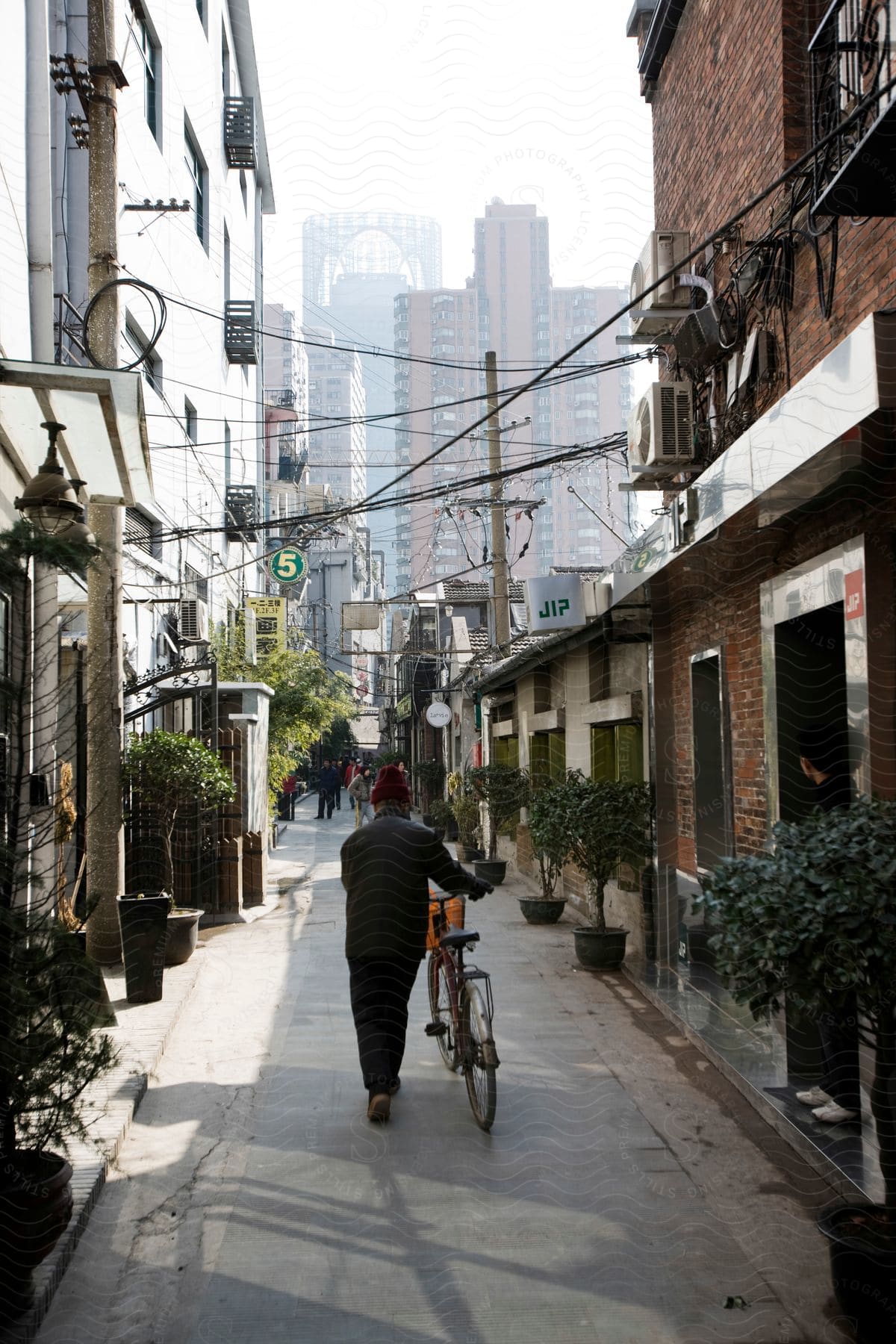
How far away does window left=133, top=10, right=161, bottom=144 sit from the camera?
510 inches

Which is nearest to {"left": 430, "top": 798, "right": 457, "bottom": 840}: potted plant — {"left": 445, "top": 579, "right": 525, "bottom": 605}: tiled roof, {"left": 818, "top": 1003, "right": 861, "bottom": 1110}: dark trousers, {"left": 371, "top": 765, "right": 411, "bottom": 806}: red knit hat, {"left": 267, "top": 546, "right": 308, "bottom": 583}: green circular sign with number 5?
{"left": 267, "top": 546, "right": 308, "bottom": 583}: green circular sign with number 5

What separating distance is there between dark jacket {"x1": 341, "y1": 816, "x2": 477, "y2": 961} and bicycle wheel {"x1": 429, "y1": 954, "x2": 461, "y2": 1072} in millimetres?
334

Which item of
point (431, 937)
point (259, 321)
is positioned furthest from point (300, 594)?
point (431, 937)

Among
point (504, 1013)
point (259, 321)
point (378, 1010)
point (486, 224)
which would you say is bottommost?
point (504, 1013)

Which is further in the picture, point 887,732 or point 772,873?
point 887,732

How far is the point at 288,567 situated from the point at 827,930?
19.8 meters

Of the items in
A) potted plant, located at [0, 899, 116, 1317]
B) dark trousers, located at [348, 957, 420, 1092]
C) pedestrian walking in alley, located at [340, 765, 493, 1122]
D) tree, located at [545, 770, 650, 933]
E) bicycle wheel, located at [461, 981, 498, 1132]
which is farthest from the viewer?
tree, located at [545, 770, 650, 933]

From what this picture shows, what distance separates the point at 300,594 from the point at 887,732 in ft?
128

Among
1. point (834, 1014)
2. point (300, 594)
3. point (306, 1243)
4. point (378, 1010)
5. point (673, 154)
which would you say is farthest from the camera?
point (300, 594)

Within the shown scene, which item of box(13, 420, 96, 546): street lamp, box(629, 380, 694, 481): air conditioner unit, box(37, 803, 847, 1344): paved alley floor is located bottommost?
box(37, 803, 847, 1344): paved alley floor

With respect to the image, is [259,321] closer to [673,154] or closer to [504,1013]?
[673,154]

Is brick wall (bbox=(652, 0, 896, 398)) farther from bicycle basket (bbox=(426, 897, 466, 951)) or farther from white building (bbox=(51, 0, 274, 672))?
white building (bbox=(51, 0, 274, 672))

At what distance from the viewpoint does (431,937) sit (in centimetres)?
562

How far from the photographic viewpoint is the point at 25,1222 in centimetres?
305
